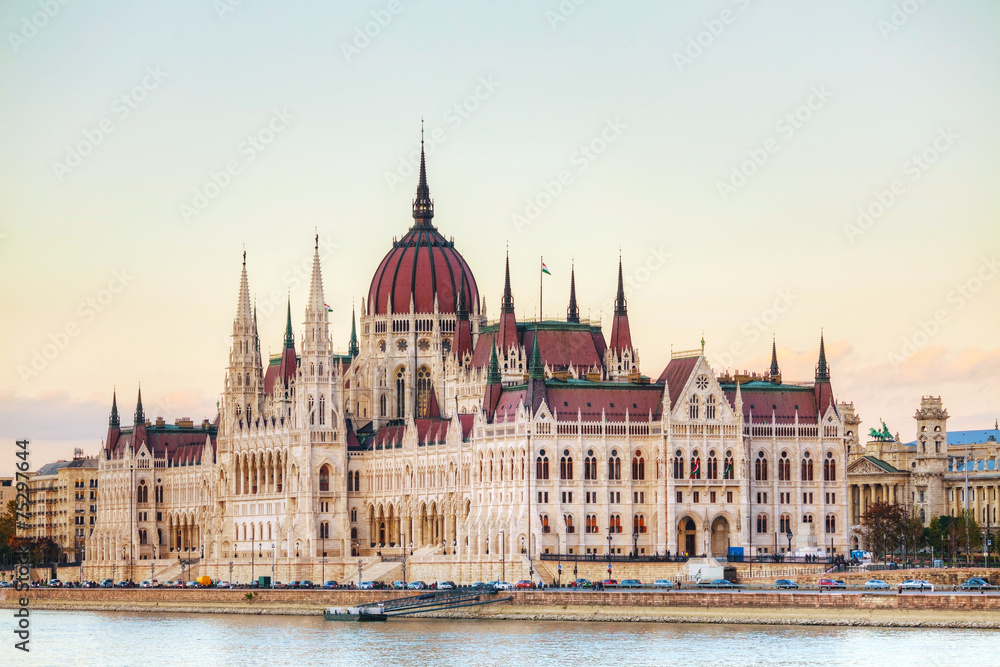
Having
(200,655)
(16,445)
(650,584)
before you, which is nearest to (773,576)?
(650,584)

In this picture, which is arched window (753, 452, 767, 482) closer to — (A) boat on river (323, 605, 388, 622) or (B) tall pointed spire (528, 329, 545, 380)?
(B) tall pointed spire (528, 329, 545, 380)

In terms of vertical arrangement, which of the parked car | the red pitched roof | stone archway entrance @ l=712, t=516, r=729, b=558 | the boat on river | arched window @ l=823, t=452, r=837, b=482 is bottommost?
the boat on river

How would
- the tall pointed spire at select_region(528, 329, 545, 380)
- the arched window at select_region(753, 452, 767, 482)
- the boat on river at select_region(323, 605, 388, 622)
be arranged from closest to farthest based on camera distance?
the boat on river at select_region(323, 605, 388, 622) → the tall pointed spire at select_region(528, 329, 545, 380) → the arched window at select_region(753, 452, 767, 482)

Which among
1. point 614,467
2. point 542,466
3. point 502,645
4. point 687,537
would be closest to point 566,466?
point 542,466

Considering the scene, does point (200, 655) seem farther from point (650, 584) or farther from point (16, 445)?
point (650, 584)

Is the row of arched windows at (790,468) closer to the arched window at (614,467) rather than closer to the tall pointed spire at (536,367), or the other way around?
the arched window at (614,467)

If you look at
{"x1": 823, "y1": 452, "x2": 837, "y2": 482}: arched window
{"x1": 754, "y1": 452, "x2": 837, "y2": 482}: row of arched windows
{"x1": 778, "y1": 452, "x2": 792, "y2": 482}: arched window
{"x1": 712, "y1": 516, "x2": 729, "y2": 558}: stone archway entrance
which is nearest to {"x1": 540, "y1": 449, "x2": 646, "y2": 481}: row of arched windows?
{"x1": 712, "y1": 516, "x2": 729, "y2": 558}: stone archway entrance

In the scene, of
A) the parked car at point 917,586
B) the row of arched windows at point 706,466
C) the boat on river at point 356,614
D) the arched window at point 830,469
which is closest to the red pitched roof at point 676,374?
the row of arched windows at point 706,466
